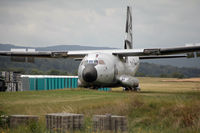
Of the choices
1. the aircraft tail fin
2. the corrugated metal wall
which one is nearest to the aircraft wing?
the aircraft tail fin

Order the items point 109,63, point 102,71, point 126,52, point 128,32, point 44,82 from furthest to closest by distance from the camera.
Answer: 1. point 44,82
2. point 128,32
3. point 126,52
4. point 109,63
5. point 102,71

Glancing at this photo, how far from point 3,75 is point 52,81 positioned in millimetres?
9094

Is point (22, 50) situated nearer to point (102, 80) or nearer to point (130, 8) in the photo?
point (102, 80)

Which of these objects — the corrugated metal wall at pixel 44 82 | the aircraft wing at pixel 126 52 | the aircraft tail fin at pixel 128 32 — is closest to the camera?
the aircraft wing at pixel 126 52

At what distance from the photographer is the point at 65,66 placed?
176375 millimetres

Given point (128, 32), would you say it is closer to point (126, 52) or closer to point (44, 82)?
point (126, 52)

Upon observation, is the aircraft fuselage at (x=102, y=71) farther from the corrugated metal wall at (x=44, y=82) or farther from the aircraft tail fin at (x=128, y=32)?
the corrugated metal wall at (x=44, y=82)

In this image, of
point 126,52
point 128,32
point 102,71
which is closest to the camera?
point 102,71

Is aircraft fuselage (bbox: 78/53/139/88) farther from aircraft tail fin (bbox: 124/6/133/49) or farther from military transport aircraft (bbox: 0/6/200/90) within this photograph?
aircraft tail fin (bbox: 124/6/133/49)

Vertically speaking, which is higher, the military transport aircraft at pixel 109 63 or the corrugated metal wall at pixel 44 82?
the military transport aircraft at pixel 109 63

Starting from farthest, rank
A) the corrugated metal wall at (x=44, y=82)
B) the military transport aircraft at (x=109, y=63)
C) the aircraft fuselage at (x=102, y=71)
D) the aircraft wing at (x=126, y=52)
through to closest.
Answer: the corrugated metal wall at (x=44, y=82) → the aircraft wing at (x=126, y=52) → the military transport aircraft at (x=109, y=63) → the aircraft fuselage at (x=102, y=71)

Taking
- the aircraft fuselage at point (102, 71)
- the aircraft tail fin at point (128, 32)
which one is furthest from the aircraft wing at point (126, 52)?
the aircraft tail fin at point (128, 32)

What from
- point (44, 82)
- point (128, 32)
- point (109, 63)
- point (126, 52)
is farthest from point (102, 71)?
point (44, 82)

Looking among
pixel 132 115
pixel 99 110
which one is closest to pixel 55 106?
pixel 99 110
